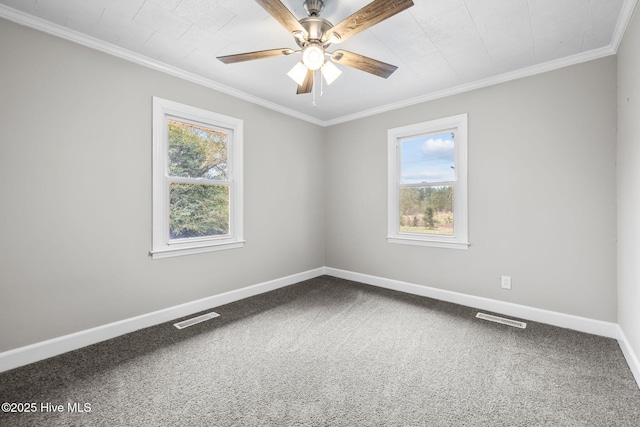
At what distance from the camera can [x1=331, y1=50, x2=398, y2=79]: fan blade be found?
2.06m

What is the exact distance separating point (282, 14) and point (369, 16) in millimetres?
515

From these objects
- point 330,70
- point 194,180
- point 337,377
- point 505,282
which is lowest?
point 337,377

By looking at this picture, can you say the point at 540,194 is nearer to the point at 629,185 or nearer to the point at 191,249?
the point at 629,185

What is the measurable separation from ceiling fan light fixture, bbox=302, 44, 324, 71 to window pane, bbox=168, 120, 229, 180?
1719mm

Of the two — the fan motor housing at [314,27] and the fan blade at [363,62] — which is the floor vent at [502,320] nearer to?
the fan blade at [363,62]

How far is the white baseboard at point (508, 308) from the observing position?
2.55 metres

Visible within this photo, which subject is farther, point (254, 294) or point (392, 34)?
point (254, 294)

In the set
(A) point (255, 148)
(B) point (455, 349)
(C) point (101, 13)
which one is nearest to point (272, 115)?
(A) point (255, 148)

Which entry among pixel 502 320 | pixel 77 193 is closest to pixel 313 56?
pixel 77 193

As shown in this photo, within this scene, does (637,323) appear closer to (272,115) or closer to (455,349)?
(455,349)

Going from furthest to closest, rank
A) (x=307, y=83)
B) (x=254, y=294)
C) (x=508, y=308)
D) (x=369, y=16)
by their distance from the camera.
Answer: (x=254, y=294) → (x=508, y=308) → (x=307, y=83) → (x=369, y=16)

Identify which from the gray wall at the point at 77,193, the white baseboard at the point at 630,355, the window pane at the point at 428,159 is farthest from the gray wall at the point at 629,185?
the gray wall at the point at 77,193

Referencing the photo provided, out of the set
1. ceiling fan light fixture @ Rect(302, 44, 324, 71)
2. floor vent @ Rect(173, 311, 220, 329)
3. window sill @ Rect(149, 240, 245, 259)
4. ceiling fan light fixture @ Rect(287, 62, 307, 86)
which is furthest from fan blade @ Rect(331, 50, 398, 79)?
floor vent @ Rect(173, 311, 220, 329)

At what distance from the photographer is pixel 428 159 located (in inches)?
145
